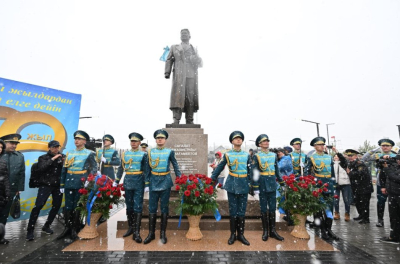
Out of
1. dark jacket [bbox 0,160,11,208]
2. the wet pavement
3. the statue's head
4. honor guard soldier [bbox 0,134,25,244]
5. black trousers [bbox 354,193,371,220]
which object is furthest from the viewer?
the statue's head

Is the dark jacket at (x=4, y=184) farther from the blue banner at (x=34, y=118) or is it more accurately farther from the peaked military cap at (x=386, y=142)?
the peaked military cap at (x=386, y=142)

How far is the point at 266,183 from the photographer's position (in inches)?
191

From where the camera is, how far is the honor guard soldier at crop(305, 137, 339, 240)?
200 inches

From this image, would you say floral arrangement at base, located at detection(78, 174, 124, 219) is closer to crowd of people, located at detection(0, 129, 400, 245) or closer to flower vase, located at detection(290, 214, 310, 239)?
crowd of people, located at detection(0, 129, 400, 245)

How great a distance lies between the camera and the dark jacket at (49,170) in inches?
203

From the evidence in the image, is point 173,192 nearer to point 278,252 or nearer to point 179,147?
point 179,147

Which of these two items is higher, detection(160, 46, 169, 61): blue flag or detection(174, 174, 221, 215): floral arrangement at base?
detection(160, 46, 169, 61): blue flag

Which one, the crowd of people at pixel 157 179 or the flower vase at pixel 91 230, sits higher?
the crowd of people at pixel 157 179

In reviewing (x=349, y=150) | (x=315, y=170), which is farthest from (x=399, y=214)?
(x=349, y=150)

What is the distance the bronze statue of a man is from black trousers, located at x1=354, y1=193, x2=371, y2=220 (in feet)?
16.7

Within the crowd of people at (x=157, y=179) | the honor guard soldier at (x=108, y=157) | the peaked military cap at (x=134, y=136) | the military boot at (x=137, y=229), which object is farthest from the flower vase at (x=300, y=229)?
the honor guard soldier at (x=108, y=157)

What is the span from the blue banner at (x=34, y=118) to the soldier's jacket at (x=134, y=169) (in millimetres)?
2490

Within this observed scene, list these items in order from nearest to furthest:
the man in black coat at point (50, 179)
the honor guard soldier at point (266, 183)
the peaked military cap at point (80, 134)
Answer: the honor guard soldier at point (266, 183), the man in black coat at point (50, 179), the peaked military cap at point (80, 134)

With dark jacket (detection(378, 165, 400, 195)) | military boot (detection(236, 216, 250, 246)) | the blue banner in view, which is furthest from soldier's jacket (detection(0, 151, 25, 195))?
dark jacket (detection(378, 165, 400, 195))
